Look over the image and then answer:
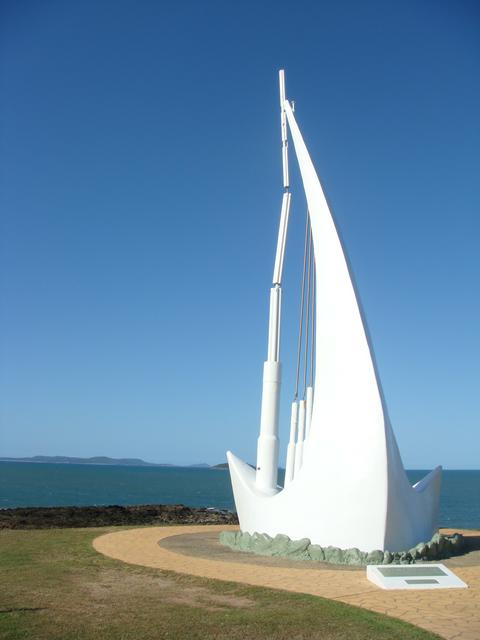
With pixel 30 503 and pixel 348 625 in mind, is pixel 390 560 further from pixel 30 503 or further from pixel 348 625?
pixel 30 503

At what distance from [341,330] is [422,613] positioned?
18.5ft

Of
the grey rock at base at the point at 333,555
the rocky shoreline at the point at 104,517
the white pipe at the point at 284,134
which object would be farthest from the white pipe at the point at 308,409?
the rocky shoreline at the point at 104,517

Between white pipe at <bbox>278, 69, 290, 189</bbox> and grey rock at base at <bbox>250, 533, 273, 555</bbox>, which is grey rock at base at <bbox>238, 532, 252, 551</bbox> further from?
white pipe at <bbox>278, 69, 290, 189</bbox>

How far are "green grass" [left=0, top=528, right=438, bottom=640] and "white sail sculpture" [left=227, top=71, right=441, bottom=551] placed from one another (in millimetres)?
2967

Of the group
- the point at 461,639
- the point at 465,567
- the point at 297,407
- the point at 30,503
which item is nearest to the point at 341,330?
the point at 297,407

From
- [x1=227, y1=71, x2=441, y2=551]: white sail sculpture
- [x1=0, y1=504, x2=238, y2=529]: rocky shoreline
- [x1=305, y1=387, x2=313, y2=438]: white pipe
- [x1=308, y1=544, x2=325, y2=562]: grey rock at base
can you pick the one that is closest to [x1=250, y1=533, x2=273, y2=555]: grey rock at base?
[x1=227, y1=71, x2=441, y2=551]: white sail sculpture

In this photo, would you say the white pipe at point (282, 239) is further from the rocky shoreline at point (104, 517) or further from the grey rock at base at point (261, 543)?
the rocky shoreline at point (104, 517)

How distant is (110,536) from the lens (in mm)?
14922

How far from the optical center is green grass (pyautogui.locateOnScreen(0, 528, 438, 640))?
6.55m

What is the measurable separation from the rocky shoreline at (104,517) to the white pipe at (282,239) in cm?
880

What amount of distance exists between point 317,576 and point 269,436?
4265 millimetres

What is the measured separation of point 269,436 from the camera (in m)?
13.9

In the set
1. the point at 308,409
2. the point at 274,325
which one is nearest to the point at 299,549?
the point at 308,409

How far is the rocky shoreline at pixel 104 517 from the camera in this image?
17.5 meters
